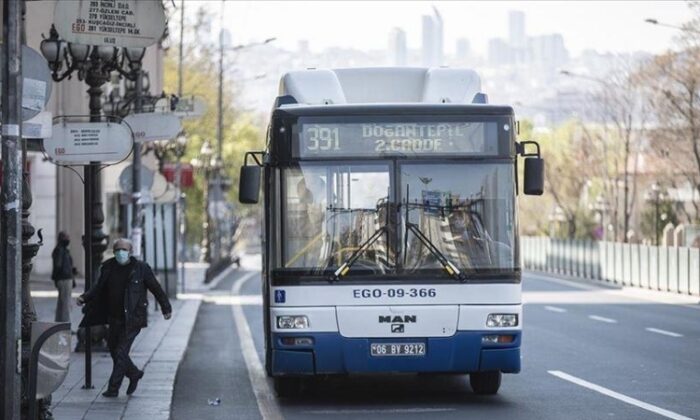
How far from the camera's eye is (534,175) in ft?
54.0

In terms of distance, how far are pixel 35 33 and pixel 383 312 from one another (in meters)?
29.1

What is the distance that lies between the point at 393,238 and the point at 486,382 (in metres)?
2.26

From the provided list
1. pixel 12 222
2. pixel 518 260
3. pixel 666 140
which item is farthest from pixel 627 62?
pixel 12 222

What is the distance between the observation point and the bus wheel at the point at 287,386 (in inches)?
699

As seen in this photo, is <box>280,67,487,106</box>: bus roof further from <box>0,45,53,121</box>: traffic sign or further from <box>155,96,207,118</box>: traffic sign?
<box>155,96,207,118</box>: traffic sign

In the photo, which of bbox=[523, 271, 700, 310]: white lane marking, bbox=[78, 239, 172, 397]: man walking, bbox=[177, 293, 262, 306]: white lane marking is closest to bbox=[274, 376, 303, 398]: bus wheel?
bbox=[78, 239, 172, 397]: man walking

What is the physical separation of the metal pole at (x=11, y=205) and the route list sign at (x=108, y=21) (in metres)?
4.41

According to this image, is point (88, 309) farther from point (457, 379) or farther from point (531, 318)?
point (531, 318)

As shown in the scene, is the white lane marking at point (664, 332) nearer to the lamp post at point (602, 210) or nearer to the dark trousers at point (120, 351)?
the dark trousers at point (120, 351)

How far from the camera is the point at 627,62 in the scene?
69.1 metres

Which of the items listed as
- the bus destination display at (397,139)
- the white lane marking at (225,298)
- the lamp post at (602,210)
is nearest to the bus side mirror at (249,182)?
the bus destination display at (397,139)

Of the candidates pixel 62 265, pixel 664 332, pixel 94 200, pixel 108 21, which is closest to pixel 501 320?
pixel 108 21

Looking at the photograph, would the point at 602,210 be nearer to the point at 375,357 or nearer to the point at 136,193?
the point at 136,193

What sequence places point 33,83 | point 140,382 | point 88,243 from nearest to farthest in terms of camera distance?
point 33,83 < point 88,243 < point 140,382
